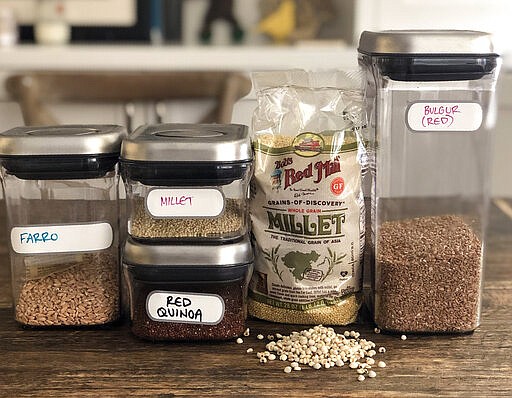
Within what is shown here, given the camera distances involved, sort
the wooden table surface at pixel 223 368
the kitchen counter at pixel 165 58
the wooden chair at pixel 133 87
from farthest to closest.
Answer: the kitchen counter at pixel 165 58 < the wooden chair at pixel 133 87 < the wooden table surface at pixel 223 368

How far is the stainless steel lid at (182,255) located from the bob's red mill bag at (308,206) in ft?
0.31

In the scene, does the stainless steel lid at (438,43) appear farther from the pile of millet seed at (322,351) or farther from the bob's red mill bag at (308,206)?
the pile of millet seed at (322,351)

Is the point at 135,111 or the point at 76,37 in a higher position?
the point at 76,37

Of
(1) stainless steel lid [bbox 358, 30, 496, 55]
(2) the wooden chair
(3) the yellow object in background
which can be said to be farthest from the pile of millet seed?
(3) the yellow object in background

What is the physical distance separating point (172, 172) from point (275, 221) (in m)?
0.16

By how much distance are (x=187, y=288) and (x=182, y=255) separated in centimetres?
5

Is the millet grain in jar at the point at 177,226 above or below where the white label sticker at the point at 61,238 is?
above

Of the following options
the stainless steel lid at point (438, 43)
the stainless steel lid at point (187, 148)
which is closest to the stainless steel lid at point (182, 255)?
the stainless steel lid at point (187, 148)

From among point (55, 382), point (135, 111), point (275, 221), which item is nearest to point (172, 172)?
point (275, 221)

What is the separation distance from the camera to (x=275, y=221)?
93cm

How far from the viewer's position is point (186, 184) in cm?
85

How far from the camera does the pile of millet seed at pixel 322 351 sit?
2.69ft

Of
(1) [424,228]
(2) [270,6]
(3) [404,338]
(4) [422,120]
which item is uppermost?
(2) [270,6]

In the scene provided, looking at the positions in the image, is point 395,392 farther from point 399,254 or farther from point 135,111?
point 135,111
